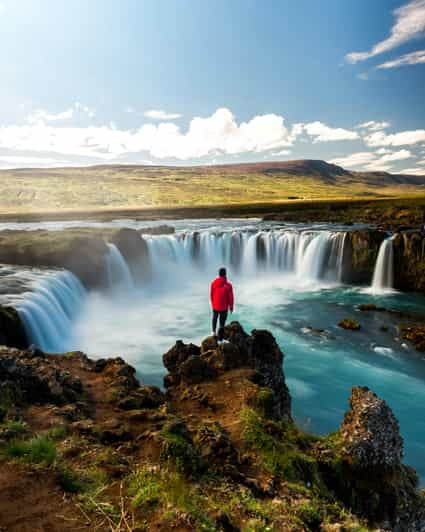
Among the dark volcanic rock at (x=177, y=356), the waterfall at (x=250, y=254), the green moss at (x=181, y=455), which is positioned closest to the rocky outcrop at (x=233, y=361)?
the dark volcanic rock at (x=177, y=356)

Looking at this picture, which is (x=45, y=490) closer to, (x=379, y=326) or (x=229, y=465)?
(x=229, y=465)

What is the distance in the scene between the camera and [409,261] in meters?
31.8

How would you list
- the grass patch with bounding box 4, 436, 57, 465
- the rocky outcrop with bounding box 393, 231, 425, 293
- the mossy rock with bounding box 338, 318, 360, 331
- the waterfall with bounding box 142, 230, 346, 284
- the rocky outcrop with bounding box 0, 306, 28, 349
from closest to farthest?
the grass patch with bounding box 4, 436, 57, 465, the rocky outcrop with bounding box 0, 306, 28, 349, the mossy rock with bounding box 338, 318, 360, 331, the rocky outcrop with bounding box 393, 231, 425, 293, the waterfall with bounding box 142, 230, 346, 284

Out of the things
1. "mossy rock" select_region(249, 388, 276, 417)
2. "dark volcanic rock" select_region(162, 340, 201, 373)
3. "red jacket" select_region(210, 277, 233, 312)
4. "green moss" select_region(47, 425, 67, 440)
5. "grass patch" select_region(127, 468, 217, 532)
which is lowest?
"dark volcanic rock" select_region(162, 340, 201, 373)

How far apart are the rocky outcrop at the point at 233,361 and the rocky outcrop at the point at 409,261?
23.7 m

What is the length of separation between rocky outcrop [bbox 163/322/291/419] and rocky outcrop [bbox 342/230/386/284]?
2440cm

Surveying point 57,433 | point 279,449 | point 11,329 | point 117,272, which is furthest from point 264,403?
point 117,272

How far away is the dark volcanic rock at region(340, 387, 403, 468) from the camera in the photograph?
7.61 metres

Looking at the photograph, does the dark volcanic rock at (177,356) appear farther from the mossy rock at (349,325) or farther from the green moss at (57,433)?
the mossy rock at (349,325)

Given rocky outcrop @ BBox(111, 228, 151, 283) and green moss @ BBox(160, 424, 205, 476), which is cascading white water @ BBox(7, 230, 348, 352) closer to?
rocky outcrop @ BBox(111, 228, 151, 283)

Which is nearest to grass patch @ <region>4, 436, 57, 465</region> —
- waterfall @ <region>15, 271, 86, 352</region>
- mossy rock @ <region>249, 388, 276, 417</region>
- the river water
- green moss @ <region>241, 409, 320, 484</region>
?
green moss @ <region>241, 409, 320, 484</region>

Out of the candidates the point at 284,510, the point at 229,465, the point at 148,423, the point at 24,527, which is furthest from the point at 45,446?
the point at 284,510

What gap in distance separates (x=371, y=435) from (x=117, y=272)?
2655cm

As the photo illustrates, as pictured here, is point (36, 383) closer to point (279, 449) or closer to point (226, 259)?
point (279, 449)
